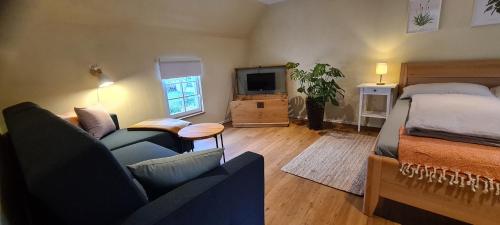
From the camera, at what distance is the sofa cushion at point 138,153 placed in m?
1.80

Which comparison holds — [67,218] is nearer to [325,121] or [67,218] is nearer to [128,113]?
[128,113]

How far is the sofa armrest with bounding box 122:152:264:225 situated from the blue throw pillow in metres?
0.04

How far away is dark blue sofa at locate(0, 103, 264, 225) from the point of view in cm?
72

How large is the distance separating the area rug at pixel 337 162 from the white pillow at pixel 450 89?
2.76 feet

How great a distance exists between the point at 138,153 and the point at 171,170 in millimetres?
1059

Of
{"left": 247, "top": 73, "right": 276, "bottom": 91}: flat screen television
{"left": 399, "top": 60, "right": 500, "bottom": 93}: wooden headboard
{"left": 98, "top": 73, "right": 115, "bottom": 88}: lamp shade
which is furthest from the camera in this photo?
{"left": 247, "top": 73, "right": 276, "bottom": 91}: flat screen television

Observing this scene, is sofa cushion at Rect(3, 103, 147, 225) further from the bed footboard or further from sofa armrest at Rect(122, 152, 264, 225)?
the bed footboard

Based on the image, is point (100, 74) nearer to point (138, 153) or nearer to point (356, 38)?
point (138, 153)

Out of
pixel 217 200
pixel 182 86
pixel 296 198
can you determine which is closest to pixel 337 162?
pixel 296 198

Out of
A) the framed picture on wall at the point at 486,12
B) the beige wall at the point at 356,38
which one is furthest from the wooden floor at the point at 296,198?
the framed picture on wall at the point at 486,12

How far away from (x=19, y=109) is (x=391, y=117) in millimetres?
3257

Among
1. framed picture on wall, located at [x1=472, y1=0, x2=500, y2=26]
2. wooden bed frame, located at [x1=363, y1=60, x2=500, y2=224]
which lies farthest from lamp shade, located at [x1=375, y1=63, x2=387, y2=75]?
wooden bed frame, located at [x1=363, y1=60, x2=500, y2=224]

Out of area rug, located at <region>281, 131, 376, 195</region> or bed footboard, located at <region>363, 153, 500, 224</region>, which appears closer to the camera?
bed footboard, located at <region>363, 153, 500, 224</region>

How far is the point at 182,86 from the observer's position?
3.83m
